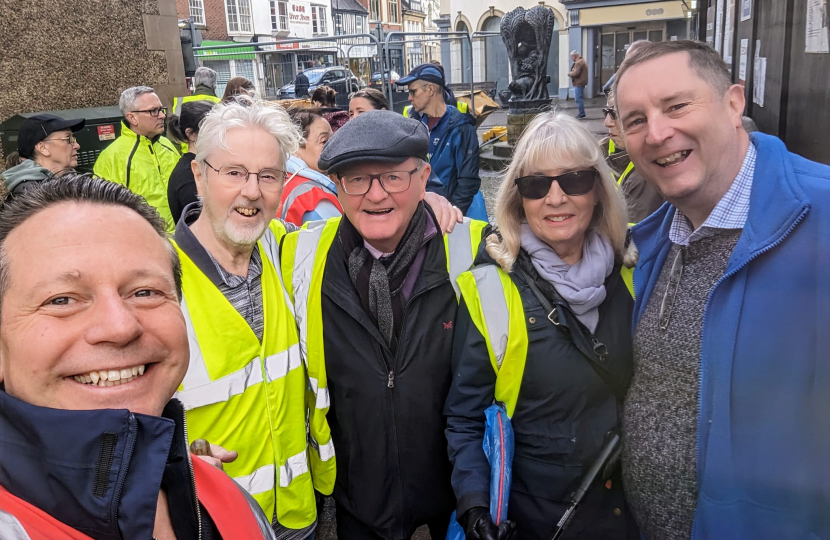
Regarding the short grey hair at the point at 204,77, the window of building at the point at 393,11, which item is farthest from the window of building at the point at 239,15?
the short grey hair at the point at 204,77

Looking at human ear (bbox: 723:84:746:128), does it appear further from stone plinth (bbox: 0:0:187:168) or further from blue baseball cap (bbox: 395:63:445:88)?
stone plinth (bbox: 0:0:187:168)

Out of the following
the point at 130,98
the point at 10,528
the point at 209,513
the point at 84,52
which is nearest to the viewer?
the point at 10,528

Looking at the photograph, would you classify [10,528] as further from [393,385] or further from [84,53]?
[84,53]

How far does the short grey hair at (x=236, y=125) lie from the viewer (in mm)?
2242

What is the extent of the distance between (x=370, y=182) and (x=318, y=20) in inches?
1688

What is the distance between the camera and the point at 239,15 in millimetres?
34469

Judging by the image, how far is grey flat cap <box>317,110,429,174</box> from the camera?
206 centimetres

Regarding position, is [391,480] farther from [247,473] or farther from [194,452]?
[194,452]

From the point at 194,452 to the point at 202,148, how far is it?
3.92 feet

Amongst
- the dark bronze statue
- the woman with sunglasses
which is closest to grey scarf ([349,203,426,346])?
the woman with sunglasses

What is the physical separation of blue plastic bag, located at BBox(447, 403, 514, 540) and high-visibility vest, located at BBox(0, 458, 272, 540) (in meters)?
0.73

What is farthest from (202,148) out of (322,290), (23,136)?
(23,136)

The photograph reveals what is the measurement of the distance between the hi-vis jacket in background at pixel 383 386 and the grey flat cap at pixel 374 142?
0.34 m

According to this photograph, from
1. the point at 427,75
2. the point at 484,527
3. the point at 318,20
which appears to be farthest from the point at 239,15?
the point at 484,527
